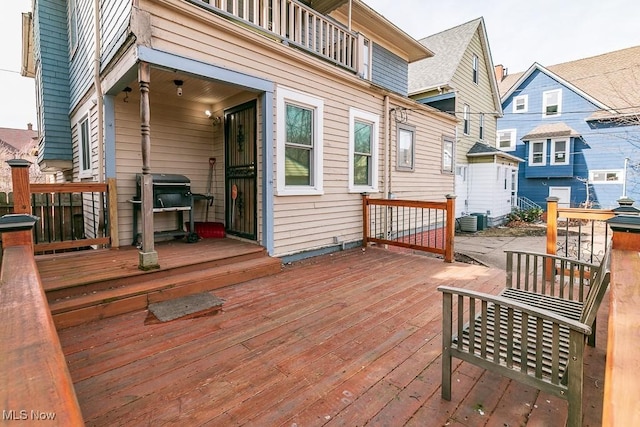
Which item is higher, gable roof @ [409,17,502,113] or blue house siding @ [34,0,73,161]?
gable roof @ [409,17,502,113]

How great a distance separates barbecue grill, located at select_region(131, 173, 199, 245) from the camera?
498 cm

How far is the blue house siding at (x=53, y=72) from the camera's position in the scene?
7363 mm

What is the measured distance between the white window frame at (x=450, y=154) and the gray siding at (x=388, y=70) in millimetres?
2096

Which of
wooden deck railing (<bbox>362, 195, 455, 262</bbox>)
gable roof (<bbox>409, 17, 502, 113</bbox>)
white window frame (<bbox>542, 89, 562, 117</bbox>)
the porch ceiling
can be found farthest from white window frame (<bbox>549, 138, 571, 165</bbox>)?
the porch ceiling

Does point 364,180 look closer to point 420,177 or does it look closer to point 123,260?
point 420,177

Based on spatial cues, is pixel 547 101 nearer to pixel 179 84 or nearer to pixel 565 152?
pixel 565 152

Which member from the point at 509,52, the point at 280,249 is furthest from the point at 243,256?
the point at 509,52

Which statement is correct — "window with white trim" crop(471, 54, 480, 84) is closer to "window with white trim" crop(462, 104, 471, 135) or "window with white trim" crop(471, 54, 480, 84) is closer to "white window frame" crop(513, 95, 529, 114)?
"window with white trim" crop(462, 104, 471, 135)

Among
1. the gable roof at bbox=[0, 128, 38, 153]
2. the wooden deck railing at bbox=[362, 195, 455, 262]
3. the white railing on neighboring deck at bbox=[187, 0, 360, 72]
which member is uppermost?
the gable roof at bbox=[0, 128, 38, 153]

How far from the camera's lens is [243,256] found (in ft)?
15.3

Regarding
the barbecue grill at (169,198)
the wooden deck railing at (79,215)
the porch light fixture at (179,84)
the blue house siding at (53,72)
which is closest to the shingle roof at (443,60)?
the porch light fixture at (179,84)

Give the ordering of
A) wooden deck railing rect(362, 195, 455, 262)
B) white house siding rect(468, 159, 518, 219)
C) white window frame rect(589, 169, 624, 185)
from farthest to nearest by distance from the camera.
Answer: white window frame rect(589, 169, 624, 185)
white house siding rect(468, 159, 518, 219)
wooden deck railing rect(362, 195, 455, 262)

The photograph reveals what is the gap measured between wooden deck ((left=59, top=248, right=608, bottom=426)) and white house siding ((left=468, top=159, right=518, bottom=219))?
441 inches

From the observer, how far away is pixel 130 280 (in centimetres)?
352
